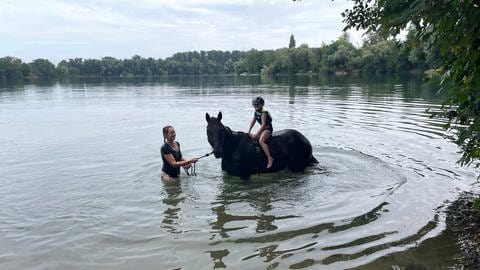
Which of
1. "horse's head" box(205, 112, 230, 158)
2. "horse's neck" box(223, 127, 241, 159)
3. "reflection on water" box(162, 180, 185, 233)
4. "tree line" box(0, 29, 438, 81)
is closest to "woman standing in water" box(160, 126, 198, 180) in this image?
"reflection on water" box(162, 180, 185, 233)

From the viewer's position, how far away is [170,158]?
34.6 feet

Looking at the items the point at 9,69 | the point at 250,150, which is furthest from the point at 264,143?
the point at 9,69

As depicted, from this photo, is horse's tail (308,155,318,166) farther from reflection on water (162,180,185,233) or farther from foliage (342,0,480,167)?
foliage (342,0,480,167)

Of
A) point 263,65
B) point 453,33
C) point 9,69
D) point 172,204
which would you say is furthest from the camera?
point 263,65

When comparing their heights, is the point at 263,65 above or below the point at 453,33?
above

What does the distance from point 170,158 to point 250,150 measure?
2066 mm

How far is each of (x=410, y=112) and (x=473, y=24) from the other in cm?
1941

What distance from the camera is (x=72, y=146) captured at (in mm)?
16297

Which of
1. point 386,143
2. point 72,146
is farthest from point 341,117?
point 72,146

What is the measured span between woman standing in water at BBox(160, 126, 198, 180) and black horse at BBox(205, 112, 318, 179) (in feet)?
2.80

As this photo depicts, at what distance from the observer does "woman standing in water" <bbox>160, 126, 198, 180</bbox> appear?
10.5 meters

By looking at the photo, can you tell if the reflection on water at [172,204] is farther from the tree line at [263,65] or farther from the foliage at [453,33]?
the tree line at [263,65]

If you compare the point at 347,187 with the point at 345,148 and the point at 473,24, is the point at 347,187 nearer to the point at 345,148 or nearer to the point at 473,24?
the point at 345,148

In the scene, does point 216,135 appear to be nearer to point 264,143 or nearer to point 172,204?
point 264,143
